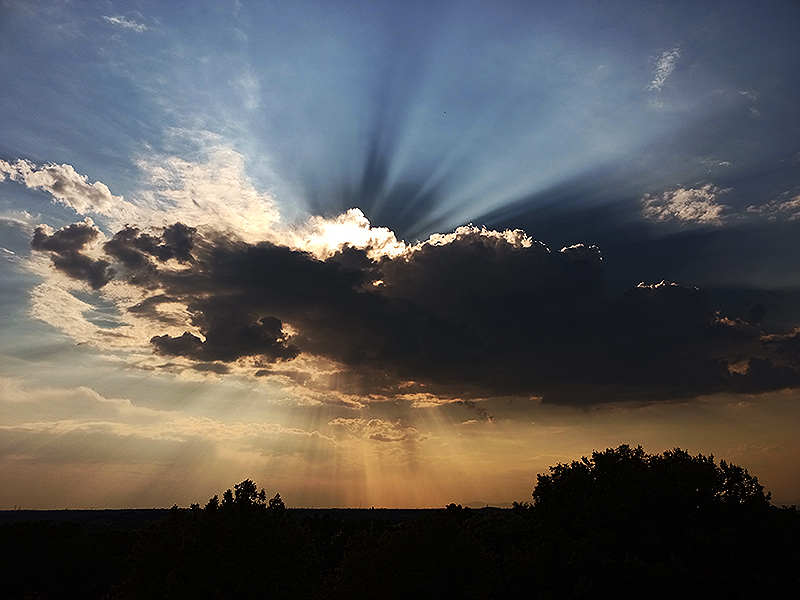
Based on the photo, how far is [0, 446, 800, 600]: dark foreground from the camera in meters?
49.9

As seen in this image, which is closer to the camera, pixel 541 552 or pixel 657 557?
pixel 657 557

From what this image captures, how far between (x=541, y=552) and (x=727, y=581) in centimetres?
1727

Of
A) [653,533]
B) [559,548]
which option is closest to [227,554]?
[559,548]

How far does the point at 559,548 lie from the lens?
56.2 metres

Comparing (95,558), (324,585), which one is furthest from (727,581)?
(95,558)

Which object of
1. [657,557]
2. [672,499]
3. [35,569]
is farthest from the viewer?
[35,569]

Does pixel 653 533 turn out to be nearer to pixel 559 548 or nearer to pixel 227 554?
pixel 559 548

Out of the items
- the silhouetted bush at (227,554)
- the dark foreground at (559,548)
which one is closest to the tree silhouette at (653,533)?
the dark foreground at (559,548)

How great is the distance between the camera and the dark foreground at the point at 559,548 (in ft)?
164

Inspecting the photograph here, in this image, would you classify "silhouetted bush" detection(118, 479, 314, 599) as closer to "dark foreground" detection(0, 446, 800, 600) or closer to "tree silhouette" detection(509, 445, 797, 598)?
"dark foreground" detection(0, 446, 800, 600)

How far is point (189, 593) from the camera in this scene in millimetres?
48812

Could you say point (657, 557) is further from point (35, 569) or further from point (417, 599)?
point (35, 569)

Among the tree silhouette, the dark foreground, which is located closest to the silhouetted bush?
the dark foreground

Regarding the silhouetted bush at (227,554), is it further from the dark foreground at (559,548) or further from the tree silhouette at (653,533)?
the tree silhouette at (653,533)
